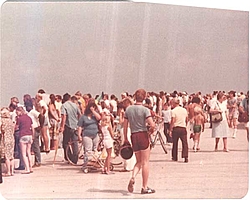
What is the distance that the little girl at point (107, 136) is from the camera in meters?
5.52

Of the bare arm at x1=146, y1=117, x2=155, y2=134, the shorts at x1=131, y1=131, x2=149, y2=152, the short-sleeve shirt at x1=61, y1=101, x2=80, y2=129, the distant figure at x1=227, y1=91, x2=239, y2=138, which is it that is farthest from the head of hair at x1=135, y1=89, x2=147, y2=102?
the distant figure at x1=227, y1=91, x2=239, y2=138

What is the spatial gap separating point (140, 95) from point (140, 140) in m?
0.38

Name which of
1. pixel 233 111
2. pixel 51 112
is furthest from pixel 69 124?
pixel 233 111

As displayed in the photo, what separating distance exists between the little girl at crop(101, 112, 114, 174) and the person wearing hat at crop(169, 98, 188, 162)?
52 cm

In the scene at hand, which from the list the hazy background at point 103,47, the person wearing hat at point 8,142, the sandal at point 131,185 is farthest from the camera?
the sandal at point 131,185

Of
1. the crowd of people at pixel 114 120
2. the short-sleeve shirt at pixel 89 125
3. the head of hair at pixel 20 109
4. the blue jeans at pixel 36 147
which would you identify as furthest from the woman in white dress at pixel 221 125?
the head of hair at pixel 20 109

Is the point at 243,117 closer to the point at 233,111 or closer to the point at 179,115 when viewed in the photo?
the point at 233,111

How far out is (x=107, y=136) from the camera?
18.2 feet

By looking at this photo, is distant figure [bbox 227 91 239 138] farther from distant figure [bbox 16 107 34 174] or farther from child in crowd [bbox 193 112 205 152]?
distant figure [bbox 16 107 34 174]

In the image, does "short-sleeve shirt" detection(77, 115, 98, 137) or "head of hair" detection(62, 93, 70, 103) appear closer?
"head of hair" detection(62, 93, 70, 103)

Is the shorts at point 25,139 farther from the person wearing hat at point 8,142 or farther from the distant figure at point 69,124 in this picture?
the distant figure at point 69,124

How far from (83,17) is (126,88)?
69cm

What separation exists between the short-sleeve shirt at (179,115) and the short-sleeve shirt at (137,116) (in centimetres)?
25

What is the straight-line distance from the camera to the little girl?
5.52 metres
